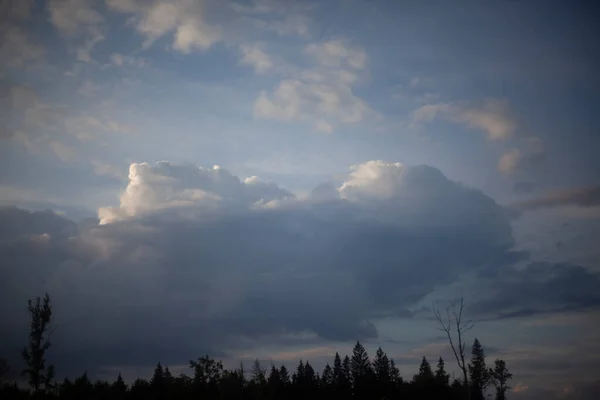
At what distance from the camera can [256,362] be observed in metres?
116

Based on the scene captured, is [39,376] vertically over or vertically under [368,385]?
over

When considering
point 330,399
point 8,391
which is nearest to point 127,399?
point 8,391

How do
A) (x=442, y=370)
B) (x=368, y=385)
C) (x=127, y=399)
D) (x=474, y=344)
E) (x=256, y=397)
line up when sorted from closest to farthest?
(x=127, y=399) → (x=256, y=397) → (x=368, y=385) → (x=474, y=344) → (x=442, y=370)

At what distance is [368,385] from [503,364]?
115ft

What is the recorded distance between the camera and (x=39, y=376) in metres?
57.6

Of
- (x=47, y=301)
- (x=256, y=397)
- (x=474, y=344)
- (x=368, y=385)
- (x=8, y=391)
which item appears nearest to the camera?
(x=8, y=391)

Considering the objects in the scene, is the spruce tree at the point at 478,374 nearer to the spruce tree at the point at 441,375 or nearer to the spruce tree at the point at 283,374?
the spruce tree at the point at 441,375

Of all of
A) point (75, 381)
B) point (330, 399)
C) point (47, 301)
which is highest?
point (47, 301)

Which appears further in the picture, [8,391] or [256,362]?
[256,362]

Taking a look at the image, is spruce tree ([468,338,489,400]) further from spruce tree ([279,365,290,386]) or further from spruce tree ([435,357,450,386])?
spruce tree ([279,365,290,386])

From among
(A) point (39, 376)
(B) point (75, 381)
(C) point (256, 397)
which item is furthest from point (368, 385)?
(A) point (39, 376)

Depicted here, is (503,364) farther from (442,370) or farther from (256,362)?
(256,362)

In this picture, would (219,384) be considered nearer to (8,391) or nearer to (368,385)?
(368,385)

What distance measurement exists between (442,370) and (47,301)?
111783 millimetres
